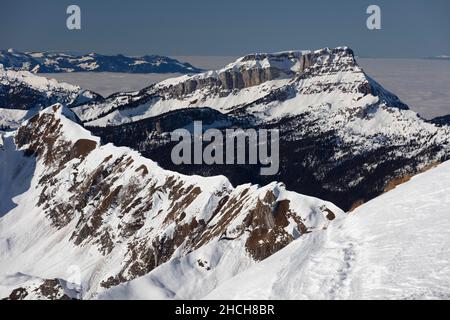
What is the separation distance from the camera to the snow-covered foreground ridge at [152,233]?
10825cm

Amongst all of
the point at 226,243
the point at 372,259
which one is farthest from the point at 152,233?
the point at 372,259

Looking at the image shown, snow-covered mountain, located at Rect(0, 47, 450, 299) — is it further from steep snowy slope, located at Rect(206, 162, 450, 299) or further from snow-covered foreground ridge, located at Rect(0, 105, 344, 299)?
snow-covered foreground ridge, located at Rect(0, 105, 344, 299)

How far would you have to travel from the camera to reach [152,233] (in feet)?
480

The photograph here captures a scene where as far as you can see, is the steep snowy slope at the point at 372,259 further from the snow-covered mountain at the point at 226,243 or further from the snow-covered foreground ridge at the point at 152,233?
the snow-covered foreground ridge at the point at 152,233

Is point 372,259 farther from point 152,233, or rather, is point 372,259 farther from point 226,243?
point 152,233

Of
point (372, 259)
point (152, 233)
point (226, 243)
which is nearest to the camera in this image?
point (372, 259)

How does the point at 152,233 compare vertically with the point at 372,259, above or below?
below

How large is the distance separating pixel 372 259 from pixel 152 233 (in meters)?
110

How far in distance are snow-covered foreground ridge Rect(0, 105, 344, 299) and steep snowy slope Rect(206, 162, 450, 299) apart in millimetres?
17310

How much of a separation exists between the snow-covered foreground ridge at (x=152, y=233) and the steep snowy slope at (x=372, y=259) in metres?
17.3

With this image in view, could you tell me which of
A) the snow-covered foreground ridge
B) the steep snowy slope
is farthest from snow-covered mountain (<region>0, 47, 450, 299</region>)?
the snow-covered foreground ridge

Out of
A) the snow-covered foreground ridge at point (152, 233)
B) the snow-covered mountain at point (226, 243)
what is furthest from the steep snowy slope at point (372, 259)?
the snow-covered foreground ridge at point (152, 233)
